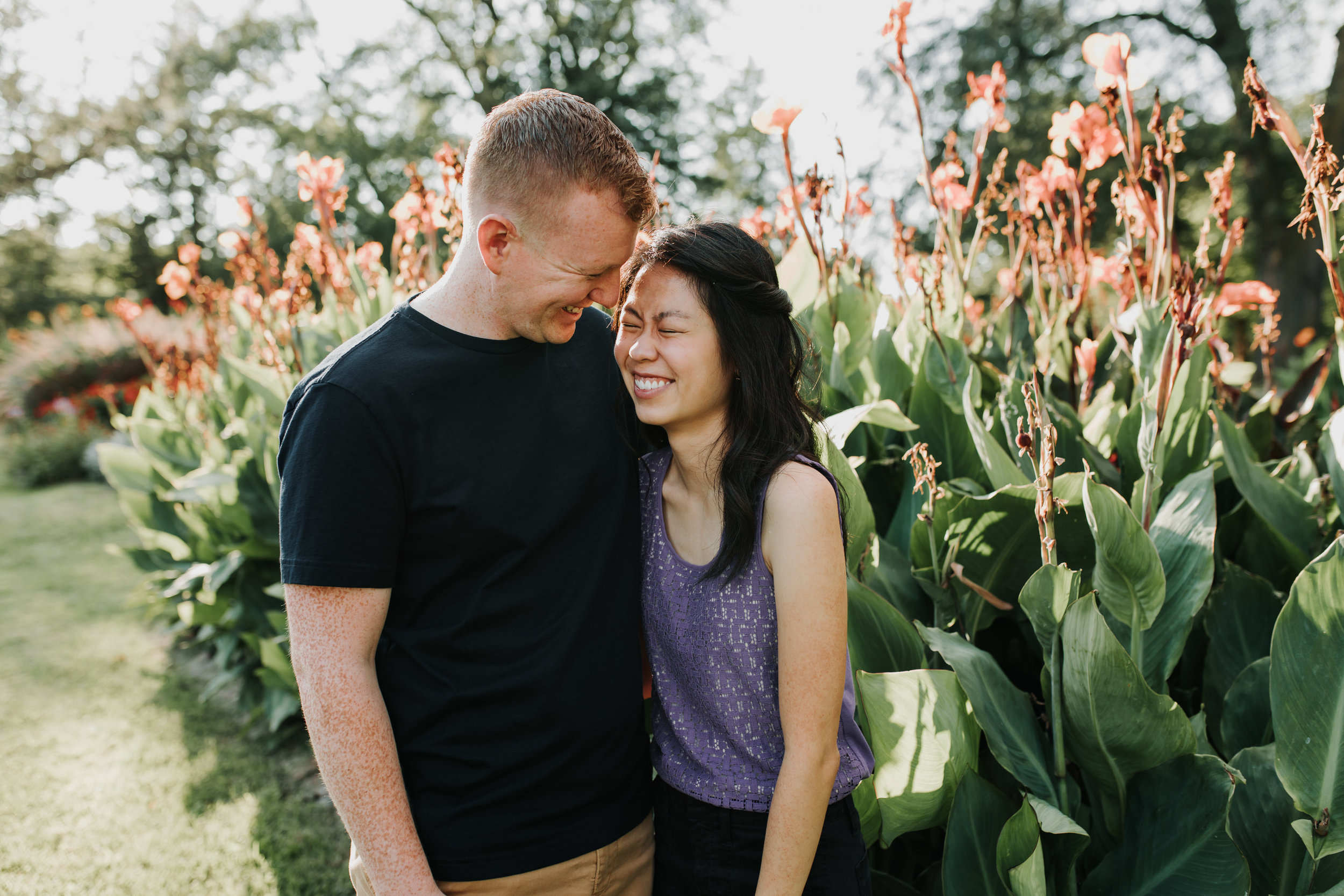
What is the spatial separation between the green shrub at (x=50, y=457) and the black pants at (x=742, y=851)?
39.6 feet

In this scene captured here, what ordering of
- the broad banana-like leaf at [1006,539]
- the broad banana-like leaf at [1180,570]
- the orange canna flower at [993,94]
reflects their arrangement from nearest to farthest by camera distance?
the broad banana-like leaf at [1180,570] → the broad banana-like leaf at [1006,539] → the orange canna flower at [993,94]

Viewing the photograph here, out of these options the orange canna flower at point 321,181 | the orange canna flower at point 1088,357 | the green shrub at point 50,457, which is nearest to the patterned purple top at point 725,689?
the orange canna flower at point 1088,357

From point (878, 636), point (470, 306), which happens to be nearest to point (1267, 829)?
point (878, 636)

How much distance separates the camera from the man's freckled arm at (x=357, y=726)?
44.8 inches

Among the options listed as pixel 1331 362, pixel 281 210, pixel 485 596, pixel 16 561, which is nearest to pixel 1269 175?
pixel 1331 362

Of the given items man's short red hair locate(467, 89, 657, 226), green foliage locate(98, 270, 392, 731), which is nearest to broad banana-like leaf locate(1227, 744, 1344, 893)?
man's short red hair locate(467, 89, 657, 226)

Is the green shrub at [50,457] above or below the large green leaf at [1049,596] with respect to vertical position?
below

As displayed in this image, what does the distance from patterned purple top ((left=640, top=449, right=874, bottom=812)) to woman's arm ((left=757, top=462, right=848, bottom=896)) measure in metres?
0.06

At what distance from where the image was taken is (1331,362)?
7.69ft

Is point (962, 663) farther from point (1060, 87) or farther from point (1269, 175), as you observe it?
point (1060, 87)

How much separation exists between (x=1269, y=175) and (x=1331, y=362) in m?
12.0

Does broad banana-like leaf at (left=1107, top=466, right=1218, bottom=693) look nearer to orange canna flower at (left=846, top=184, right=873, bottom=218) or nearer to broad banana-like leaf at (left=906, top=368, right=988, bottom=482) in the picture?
broad banana-like leaf at (left=906, top=368, right=988, bottom=482)

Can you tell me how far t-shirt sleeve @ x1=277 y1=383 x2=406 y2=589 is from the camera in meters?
1.11

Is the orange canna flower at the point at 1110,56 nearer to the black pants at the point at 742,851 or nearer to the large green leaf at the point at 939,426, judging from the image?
the large green leaf at the point at 939,426
